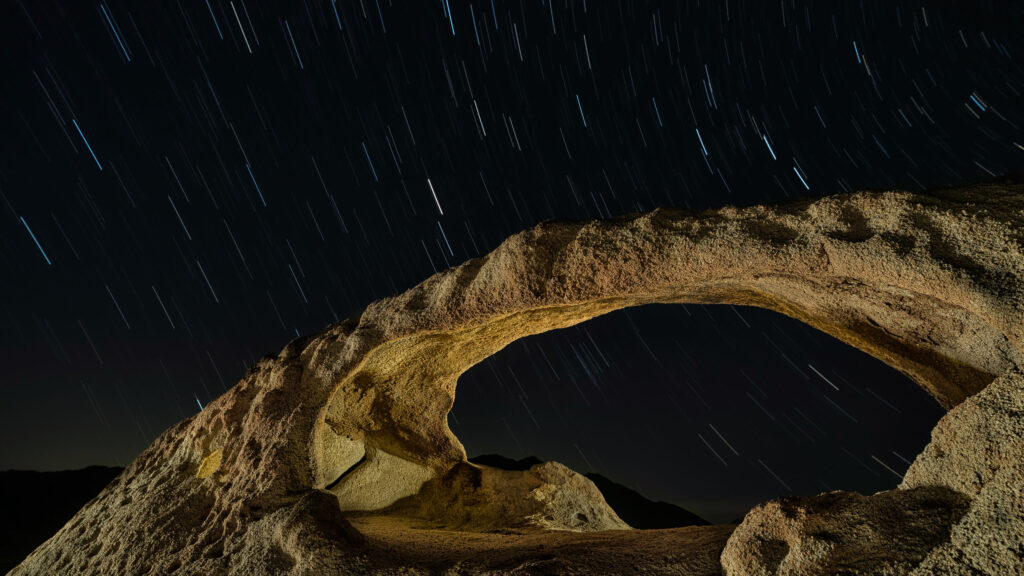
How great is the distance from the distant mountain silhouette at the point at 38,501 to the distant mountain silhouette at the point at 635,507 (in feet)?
48.7

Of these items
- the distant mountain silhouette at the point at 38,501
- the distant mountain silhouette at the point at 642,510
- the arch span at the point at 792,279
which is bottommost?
the distant mountain silhouette at the point at 642,510

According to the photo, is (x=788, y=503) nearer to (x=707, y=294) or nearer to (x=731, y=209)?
(x=731, y=209)

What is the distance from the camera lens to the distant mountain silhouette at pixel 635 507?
21453 mm

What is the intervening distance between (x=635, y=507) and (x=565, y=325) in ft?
69.1

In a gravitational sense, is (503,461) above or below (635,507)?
above

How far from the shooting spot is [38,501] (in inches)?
828

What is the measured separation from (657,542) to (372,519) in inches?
126

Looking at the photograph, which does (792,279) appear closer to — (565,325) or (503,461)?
(565,325)

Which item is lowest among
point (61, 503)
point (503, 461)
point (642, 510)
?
point (642, 510)

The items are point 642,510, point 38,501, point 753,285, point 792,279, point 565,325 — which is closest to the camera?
point 792,279

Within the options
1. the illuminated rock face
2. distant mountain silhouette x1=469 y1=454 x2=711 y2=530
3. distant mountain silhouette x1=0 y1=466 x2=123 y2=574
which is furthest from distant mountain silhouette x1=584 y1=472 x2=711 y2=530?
distant mountain silhouette x1=0 y1=466 x2=123 y2=574

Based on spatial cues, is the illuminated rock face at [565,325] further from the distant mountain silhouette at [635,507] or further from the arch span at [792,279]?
the distant mountain silhouette at [635,507]

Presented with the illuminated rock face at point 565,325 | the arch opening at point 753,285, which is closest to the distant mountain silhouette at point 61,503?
the illuminated rock face at point 565,325

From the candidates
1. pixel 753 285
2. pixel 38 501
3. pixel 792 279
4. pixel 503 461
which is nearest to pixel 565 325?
pixel 753 285
